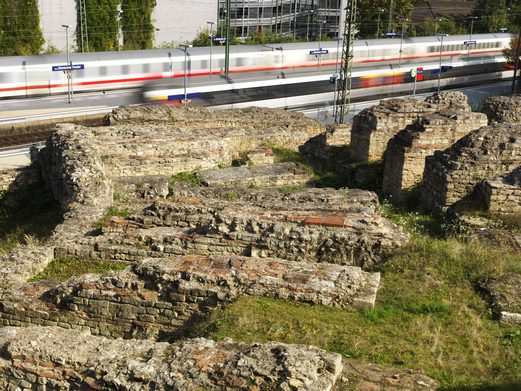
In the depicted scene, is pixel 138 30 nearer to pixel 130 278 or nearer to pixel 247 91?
pixel 247 91

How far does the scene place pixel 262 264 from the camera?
9453 millimetres

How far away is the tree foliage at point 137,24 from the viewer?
49875mm

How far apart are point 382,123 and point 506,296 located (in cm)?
981

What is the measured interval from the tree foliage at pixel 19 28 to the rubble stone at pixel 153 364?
1568 inches

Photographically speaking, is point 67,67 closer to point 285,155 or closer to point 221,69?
point 221,69

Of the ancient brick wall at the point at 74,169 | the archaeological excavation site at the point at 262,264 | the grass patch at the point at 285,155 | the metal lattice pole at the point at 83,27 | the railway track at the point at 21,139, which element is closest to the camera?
the archaeological excavation site at the point at 262,264

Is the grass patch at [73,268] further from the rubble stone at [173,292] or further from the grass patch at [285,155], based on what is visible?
the grass patch at [285,155]

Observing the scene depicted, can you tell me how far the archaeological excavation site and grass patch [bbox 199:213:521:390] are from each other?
0.02 metres

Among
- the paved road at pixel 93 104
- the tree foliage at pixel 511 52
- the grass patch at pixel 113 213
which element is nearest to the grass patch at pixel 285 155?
the grass patch at pixel 113 213

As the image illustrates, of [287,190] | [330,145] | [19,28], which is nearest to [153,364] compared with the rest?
[287,190]

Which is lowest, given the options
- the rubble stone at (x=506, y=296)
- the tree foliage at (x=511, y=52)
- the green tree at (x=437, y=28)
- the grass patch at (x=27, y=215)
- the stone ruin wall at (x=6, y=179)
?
the grass patch at (x=27, y=215)

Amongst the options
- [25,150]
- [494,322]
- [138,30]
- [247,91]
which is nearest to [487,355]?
[494,322]

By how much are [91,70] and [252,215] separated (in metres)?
25.8

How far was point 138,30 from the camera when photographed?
5038cm
